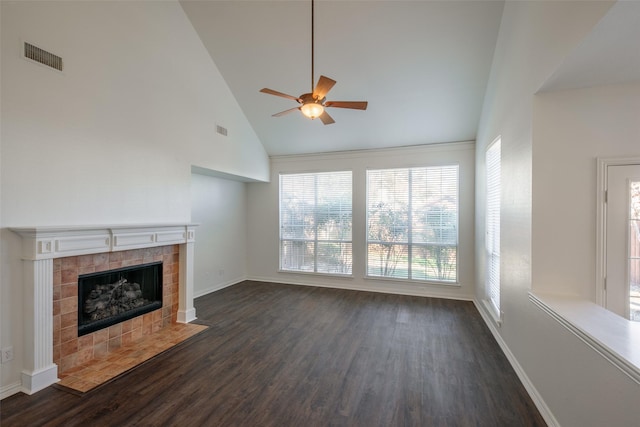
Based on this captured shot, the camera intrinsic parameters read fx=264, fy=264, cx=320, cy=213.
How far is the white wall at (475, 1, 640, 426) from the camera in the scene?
1.60 m

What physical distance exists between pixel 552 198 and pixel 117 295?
470 cm

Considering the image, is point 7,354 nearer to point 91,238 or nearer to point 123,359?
point 123,359

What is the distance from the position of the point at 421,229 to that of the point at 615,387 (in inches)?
152

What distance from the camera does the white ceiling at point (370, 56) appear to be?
3.24 m

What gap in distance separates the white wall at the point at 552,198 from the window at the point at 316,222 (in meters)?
3.22

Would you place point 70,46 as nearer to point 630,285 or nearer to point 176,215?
point 176,215

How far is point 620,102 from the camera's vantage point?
210 centimetres

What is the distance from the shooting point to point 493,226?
368cm

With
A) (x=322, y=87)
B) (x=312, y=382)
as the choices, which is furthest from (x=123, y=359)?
(x=322, y=87)

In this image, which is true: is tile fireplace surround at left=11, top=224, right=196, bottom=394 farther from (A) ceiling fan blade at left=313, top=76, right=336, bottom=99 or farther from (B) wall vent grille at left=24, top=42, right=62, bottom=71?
(A) ceiling fan blade at left=313, top=76, right=336, bottom=99

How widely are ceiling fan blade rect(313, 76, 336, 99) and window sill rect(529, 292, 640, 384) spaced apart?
2.57 meters

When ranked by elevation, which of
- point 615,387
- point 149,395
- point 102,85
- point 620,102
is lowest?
point 149,395

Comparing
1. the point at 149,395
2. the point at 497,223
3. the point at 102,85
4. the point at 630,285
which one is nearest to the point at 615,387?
the point at 630,285

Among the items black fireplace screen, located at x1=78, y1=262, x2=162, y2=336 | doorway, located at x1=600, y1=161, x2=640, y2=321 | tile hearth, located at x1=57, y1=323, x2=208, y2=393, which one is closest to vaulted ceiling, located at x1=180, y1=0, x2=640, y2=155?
doorway, located at x1=600, y1=161, x2=640, y2=321
